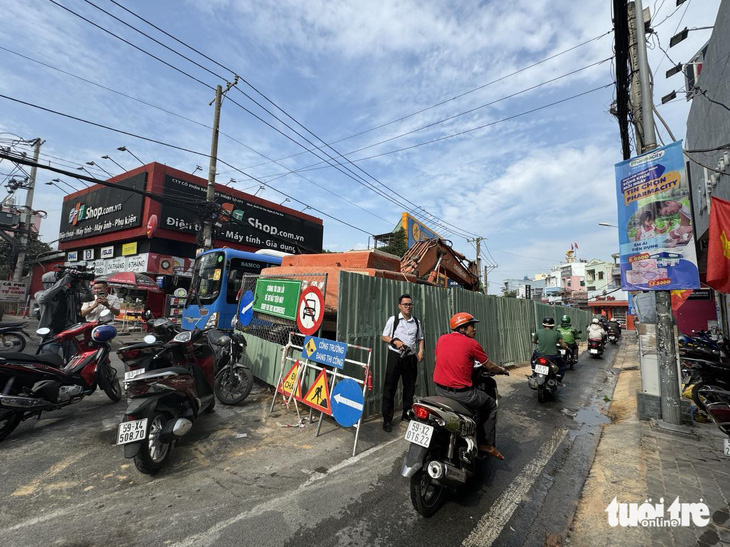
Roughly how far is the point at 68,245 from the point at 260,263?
70.8 feet

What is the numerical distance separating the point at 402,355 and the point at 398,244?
2718 centimetres

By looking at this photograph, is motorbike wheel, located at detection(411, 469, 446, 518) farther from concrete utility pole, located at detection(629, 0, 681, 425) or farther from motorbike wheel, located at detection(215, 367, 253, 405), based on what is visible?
concrete utility pole, located at detection(629, 0, 681, 425)

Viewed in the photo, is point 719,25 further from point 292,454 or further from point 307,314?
point 292,454

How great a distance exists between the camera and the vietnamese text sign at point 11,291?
14.3 metres

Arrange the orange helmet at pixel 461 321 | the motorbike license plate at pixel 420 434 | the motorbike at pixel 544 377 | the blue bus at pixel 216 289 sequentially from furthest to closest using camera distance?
1. the blue bus at pixel 216 289
2. the motorbike at pixel 544 377
3. the orange helmet at pixel 461 321
4. the motorbike license plate at pixel 420 434

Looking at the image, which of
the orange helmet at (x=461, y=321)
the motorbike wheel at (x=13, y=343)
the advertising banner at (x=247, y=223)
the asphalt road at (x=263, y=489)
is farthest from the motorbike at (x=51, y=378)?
the advertising banner at (x=247, y=223)

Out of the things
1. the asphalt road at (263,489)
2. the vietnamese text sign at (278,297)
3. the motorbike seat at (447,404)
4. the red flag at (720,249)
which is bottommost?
the asphalt road at (263,489)

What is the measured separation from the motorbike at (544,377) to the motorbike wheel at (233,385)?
546 centimetres

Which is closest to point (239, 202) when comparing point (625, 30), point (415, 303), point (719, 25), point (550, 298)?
point (415, 303)

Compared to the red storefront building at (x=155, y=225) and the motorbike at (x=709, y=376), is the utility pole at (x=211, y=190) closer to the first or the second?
the red storefront building at (x=155, y=225)

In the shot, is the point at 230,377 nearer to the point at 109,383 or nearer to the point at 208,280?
the point at 109,383

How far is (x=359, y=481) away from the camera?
11.0ft

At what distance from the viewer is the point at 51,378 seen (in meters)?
4.18

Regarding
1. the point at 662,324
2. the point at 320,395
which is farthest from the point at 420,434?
the point at 662,324
